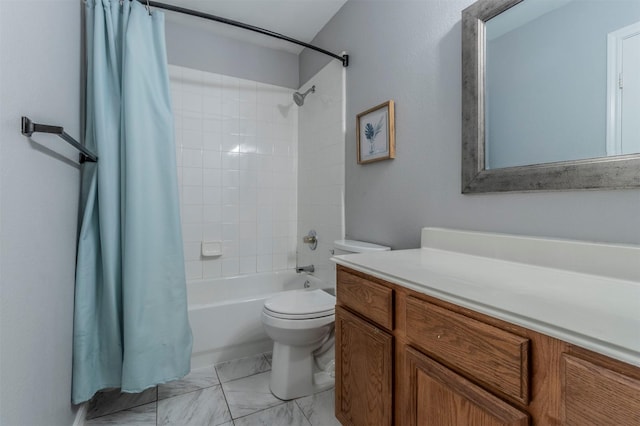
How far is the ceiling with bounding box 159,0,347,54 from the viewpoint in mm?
1907

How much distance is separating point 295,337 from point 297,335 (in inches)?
0.7

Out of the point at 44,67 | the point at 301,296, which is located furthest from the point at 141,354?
the point at 44,67

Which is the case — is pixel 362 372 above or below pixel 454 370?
below

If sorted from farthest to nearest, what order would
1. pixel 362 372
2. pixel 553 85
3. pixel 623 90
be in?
1. pixel 362 372
2. pixel 553 85
3. pixel 623 90

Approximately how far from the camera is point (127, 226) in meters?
1.33

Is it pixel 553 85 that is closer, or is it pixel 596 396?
pixel 596 396

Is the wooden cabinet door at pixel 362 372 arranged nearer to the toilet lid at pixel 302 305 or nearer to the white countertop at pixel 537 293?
the white countertop at pixel 537 293

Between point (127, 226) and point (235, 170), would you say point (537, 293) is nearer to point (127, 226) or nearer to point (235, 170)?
point (127, 226)

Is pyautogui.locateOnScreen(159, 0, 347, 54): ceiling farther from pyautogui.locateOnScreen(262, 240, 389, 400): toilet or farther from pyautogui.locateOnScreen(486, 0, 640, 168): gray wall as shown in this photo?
pyautogui.locateOnScreen(262, 240, 389, 400): toilet

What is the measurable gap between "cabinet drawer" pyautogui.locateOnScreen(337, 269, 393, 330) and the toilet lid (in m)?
0.38

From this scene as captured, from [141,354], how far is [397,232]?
53.4 inches

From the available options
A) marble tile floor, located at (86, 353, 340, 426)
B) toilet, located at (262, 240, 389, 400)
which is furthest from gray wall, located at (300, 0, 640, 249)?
marble tile floor, located at (86, 353, 340, 426)

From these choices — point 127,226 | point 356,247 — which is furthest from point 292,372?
point 127,226

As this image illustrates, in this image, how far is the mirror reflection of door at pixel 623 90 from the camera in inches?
29.6
